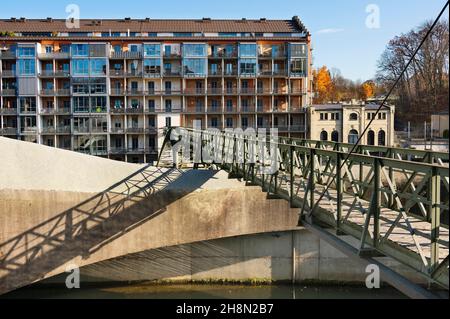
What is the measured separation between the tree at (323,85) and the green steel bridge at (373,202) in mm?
64027

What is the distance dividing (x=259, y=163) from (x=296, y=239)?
988 cm

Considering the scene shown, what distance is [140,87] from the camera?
5347cm

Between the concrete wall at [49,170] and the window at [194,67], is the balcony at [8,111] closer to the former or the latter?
the window at [194,67]

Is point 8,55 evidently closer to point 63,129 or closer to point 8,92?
point 8,92

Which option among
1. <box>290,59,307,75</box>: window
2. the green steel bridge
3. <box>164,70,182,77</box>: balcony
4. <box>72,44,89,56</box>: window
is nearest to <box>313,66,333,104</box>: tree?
<box>290,59,307,75</box>: window

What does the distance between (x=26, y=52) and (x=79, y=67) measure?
5733mm

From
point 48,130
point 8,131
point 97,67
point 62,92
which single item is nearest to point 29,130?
point 48,130

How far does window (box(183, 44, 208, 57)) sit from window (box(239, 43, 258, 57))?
385cm

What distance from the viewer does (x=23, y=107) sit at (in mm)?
52125

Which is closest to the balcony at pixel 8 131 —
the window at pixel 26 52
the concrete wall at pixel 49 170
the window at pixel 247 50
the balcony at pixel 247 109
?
the window at pixel 26 52

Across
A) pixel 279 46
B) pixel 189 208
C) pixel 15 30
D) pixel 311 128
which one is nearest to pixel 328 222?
pixel 189 208

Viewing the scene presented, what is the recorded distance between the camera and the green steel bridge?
629 centimetres

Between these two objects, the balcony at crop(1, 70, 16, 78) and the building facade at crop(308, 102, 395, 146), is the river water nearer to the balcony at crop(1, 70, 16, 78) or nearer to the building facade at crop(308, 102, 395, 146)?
the building facade at crop(308, 102, 395, 146)

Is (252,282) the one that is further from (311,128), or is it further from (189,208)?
(311,128)
